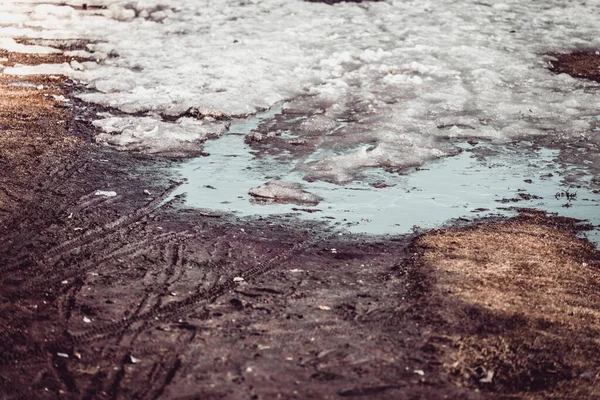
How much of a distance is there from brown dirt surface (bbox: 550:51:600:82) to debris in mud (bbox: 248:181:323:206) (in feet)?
19.4

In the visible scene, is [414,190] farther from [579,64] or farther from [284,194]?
[579,64]

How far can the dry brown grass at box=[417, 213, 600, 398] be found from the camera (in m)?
3.82

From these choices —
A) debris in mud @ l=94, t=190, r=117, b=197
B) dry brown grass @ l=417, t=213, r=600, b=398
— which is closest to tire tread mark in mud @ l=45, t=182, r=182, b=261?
debris in mud @ l=94, t=190, r=117, b=197

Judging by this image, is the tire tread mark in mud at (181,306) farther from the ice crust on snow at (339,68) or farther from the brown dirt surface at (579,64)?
the brown dirt surface at (579,64)

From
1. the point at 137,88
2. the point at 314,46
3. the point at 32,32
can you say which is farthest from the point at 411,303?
the point at 32,32

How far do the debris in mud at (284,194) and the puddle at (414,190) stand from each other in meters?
0.08

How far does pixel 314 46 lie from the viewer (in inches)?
457

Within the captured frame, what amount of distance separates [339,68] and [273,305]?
6.48 meters

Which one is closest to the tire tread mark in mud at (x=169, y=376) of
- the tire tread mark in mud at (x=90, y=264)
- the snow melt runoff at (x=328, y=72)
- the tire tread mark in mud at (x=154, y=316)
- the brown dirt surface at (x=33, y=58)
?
the tire tread mark in mud at (x=154, y=316)

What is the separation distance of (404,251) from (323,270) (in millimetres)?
703

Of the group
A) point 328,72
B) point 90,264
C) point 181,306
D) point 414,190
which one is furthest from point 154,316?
point 328,72

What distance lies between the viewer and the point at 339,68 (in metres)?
10.3

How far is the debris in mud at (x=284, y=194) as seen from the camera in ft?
20.2

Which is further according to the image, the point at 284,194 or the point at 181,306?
the point at 284,194
